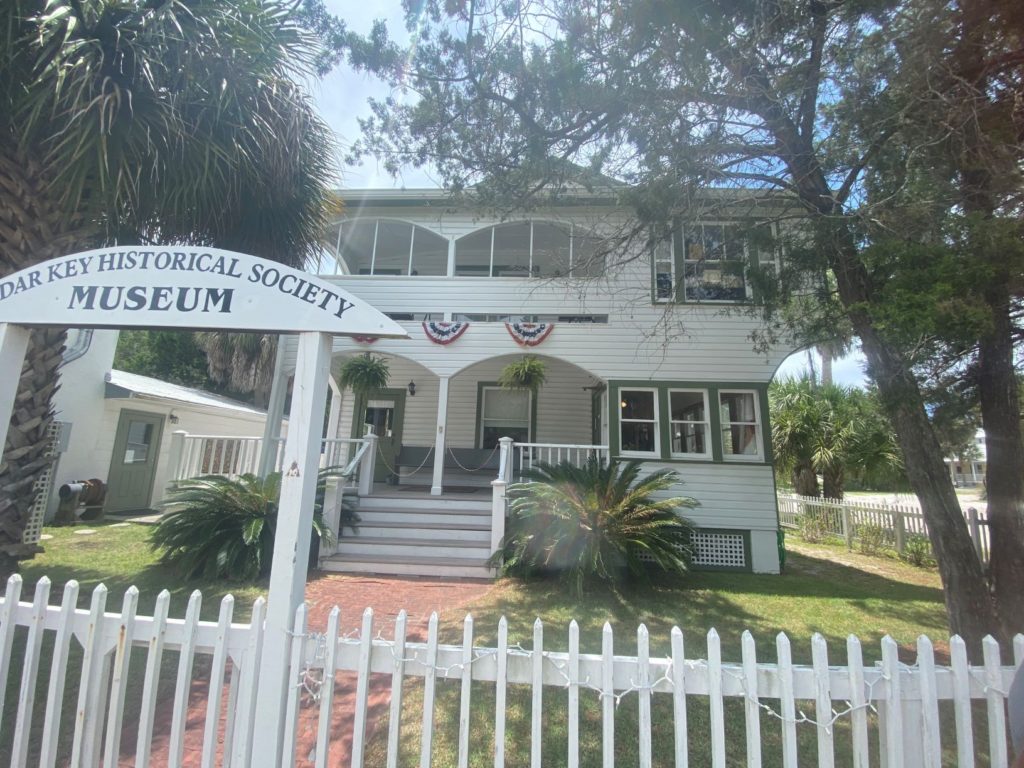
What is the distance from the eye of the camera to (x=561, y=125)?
551 centimetres

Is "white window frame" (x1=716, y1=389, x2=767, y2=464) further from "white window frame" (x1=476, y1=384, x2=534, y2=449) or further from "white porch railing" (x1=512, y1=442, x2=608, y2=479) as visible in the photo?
"white window frame" (x1=476, y1=384, x2=534, y2=449)

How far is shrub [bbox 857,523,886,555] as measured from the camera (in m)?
10.1

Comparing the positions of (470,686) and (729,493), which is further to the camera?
(729,493)

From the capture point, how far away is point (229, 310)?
104 inches

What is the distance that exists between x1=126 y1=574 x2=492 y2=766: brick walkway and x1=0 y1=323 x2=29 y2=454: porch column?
6.82 ft

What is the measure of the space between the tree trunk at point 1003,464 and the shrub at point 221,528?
258 inches

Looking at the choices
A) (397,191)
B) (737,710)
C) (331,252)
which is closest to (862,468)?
(737,710)

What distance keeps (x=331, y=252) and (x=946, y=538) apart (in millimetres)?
11009

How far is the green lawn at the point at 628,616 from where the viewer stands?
306 centimetres

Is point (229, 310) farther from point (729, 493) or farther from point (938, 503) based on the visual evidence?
point (729, 493)

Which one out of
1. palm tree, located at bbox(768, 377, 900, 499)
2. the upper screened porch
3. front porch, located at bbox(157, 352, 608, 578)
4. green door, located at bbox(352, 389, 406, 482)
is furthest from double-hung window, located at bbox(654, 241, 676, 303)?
palm tree, located at bbox(768, 377, 900, 499)

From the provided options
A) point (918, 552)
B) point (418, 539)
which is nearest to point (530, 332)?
point (418, 539)

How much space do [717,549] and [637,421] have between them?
8.45 ft

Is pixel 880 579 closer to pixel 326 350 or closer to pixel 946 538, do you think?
pixel 946 538
